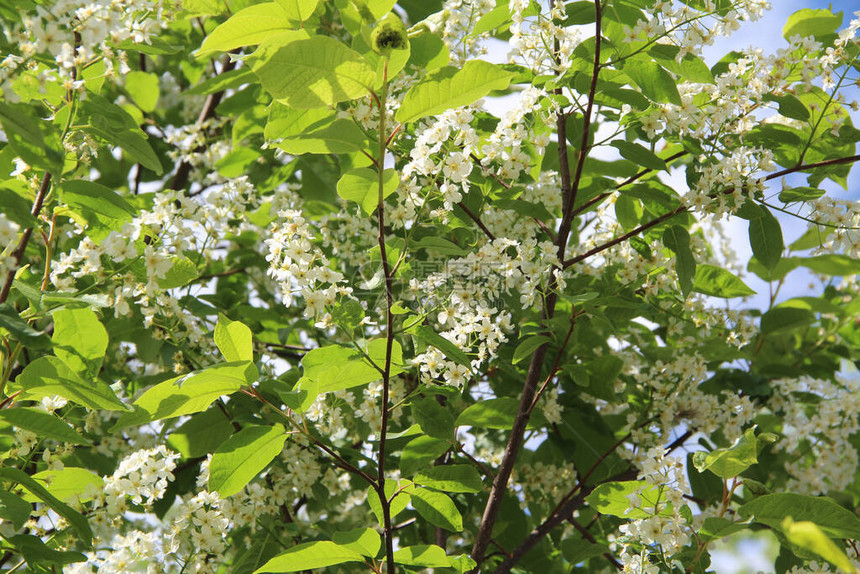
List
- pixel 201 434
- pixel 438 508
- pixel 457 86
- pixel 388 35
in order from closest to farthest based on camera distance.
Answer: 1. pixel 388 35
2. pixel 457 86
3. pixel 438 508
4. pixel 201 434

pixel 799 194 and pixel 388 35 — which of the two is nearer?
pixel 388 35

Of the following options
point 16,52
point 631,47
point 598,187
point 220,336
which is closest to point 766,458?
point 598,187

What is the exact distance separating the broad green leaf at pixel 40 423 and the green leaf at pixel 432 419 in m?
0.91

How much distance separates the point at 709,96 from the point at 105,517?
2.31 meters

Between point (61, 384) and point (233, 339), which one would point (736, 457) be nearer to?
point (233, 339)

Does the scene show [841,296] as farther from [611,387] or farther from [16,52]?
[16,52]

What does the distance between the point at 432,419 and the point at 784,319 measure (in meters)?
2.02

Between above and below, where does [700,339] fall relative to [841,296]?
above

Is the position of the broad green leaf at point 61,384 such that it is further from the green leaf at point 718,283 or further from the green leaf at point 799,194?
the green leaf at point 718,283

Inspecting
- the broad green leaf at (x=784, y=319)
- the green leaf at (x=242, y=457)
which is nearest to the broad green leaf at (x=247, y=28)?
the green leaf at (x=242, y=457)

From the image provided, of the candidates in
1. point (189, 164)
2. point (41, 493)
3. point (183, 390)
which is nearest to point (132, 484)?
point (41, 493)

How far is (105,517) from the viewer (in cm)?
245

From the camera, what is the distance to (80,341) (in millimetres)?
1980

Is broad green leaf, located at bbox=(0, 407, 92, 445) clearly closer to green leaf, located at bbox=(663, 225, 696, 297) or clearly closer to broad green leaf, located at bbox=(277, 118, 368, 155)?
broad green leaf, located at bbox=(277, 118, 368, 155)
